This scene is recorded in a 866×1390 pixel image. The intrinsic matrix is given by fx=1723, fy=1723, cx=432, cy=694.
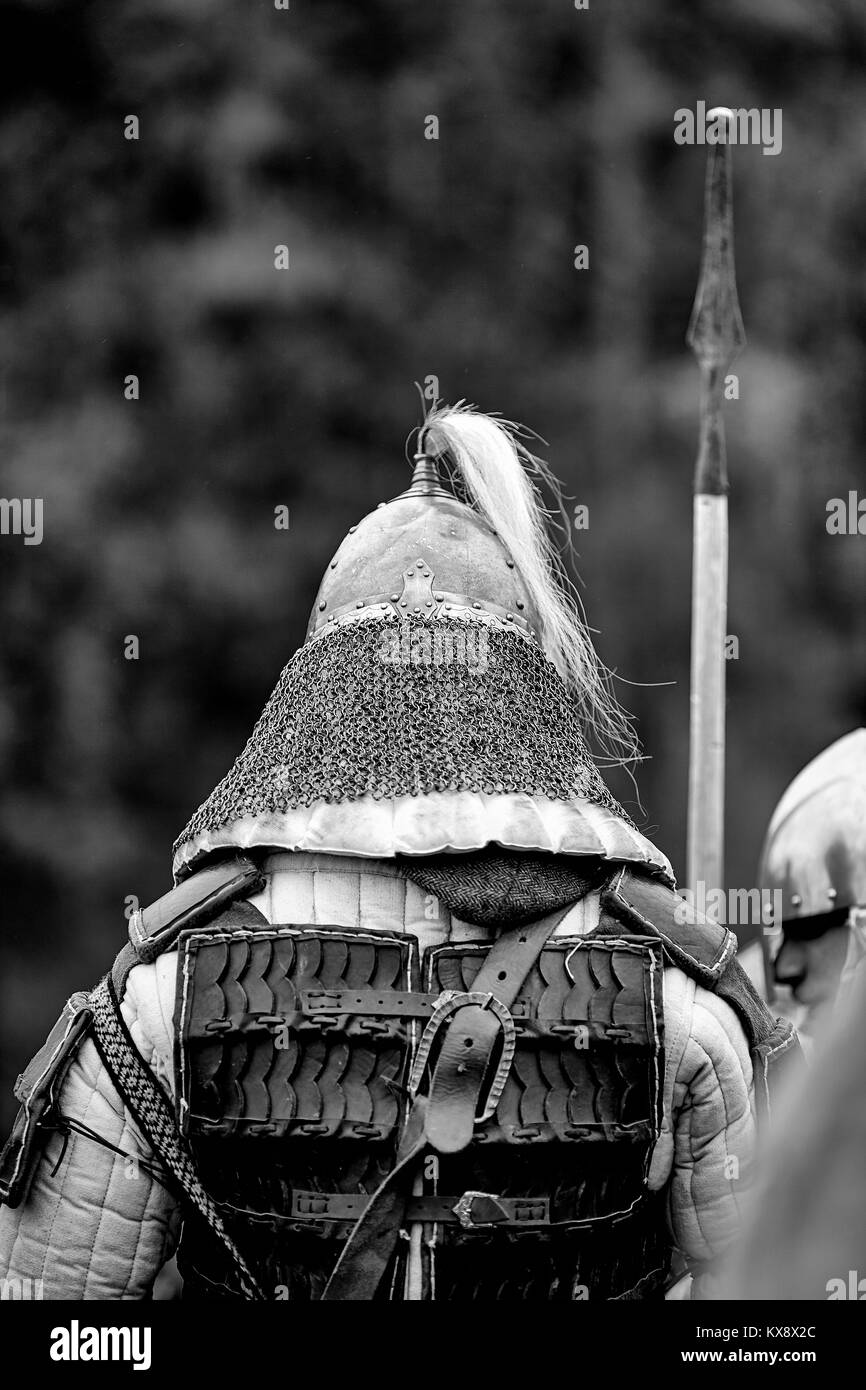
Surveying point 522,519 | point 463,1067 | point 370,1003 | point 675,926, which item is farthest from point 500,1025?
point 522,519

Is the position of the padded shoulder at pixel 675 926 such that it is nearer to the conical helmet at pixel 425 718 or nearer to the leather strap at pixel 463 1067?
the conical helmet at pixel 425 718

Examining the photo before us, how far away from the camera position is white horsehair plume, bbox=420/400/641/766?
306 centimetres

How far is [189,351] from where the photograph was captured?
7.62 meters

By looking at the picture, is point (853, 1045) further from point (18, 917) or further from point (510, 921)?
point (18, 917)

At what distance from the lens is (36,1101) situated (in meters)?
2.62

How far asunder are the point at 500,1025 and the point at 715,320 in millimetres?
2954

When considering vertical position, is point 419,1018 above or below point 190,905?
below

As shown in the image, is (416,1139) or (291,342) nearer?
(416,1139)

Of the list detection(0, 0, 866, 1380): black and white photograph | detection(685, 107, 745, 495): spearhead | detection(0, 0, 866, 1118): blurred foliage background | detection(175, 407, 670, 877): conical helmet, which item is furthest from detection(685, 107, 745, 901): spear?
detection(0, 0, 866, 1118): blurred foliage background

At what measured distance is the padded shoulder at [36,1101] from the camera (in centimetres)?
262

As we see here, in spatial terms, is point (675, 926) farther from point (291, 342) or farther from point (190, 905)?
point (291, 342)

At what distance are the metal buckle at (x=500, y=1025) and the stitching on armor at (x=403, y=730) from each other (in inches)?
12.8
